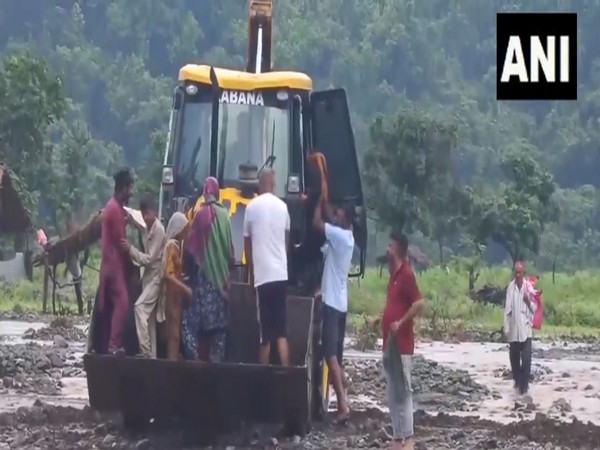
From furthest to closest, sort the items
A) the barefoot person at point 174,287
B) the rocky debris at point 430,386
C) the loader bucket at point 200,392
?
the rocky debris at point 430,386, the barefoot person at point 174,287, the loader bucket at point 200,392

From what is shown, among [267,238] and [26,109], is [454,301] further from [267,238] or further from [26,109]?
[267,238]

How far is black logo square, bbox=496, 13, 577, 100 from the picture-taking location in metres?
15.0

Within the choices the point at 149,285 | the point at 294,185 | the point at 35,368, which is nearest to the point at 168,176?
the point at 294,185

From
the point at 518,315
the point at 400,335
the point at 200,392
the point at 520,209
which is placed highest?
the point at 520,209

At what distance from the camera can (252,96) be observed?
14.1 m

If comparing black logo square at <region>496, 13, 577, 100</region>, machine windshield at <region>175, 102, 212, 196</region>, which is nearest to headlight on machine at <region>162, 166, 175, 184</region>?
machine windshield at <region>175, 102, 212, 196</region>

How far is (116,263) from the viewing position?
12258 mm

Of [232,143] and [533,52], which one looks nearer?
[232,143]

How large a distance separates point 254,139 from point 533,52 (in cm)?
314

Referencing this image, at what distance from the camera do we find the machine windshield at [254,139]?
546 inches

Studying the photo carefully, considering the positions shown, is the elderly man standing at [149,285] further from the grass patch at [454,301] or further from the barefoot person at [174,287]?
the grass patch at [454,301]

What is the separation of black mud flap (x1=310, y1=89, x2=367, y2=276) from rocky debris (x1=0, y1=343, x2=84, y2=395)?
15.2 feet

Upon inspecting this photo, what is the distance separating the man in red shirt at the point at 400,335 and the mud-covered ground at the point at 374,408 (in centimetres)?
77

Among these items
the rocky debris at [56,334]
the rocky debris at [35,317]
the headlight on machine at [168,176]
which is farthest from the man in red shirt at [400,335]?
the rocky debris at [35,317]
